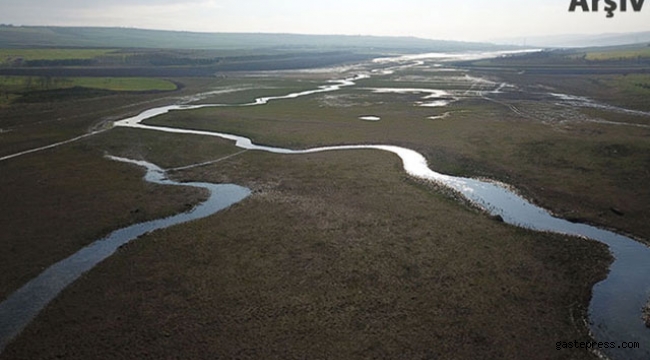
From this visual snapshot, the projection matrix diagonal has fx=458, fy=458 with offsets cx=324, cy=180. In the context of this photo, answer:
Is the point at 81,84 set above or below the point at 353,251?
above

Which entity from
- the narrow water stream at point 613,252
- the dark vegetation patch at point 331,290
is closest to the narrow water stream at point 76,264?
the dark vegetation patch at point 331,290

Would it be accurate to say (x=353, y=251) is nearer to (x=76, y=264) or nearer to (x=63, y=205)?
(x=76, y=264)

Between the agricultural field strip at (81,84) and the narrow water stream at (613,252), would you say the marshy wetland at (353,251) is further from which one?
the agricultural field strip at (81,84)

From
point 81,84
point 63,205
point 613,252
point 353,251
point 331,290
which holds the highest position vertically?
point 81,84

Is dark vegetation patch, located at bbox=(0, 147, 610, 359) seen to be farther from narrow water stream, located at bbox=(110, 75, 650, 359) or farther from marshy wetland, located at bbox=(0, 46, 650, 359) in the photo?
narrow water stream, located at bbox=(110, 75, 650, 359)

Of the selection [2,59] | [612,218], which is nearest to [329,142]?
[612,218]

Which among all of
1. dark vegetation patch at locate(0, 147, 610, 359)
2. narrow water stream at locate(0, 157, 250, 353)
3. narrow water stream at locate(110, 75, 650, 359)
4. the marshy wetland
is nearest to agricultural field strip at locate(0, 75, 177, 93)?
the marshy wetland

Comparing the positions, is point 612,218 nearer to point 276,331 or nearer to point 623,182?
point 623,182

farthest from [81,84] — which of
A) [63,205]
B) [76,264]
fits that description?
[76,264]
